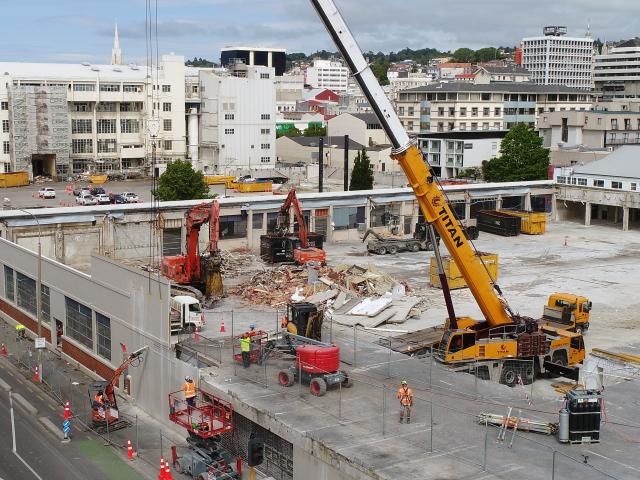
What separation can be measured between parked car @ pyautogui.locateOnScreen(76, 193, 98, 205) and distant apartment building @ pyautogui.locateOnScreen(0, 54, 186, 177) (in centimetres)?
2260

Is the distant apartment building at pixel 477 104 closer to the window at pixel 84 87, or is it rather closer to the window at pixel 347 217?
the window at pixel 84 87

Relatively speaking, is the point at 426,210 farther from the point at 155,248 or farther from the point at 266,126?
the point at 266,126

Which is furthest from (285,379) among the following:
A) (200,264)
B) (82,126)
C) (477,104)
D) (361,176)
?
(477,104)

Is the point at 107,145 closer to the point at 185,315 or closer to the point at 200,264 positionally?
the point at 200,264

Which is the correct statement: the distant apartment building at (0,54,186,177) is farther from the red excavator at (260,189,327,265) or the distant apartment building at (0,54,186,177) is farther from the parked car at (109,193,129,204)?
the red excavator at (260,189,327,265)


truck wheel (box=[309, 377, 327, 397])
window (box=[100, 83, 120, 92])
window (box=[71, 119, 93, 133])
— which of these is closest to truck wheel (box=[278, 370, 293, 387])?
truck wheel (box=[309, 377, 327, 397])

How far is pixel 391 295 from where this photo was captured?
43656 millimetres

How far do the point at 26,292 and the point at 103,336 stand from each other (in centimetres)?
972

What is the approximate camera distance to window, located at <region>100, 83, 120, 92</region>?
106 m

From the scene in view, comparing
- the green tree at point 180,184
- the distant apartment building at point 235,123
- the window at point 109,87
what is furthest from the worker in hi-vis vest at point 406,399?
the window at point 109,87

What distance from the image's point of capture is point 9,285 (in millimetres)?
46062

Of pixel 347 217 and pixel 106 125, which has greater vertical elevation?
pixel 106 125

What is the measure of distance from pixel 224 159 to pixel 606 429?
3578 inches

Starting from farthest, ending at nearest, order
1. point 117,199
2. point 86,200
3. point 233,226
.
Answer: point 117,199
point 86,200
point 233,226
